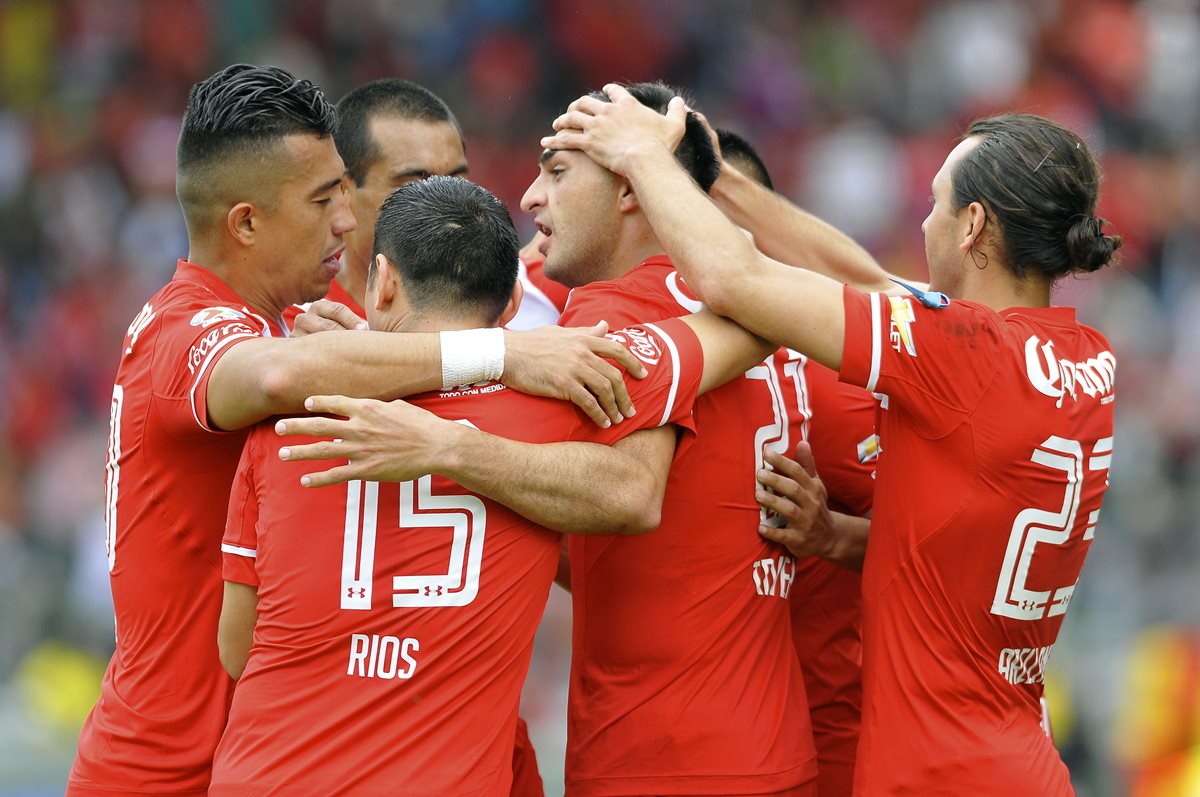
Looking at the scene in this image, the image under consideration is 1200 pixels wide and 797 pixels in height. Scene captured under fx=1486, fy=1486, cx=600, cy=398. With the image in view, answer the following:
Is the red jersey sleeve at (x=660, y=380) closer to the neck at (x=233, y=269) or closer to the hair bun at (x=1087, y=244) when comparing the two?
the hair bun at (x=1087, y=244)

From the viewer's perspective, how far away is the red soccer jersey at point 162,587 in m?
4.46

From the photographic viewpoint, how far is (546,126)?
1498cm

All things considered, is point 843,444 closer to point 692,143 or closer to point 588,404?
point 692,143

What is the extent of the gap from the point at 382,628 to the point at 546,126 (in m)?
11.6

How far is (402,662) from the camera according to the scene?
387cm

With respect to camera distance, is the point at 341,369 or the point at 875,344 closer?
the point at 341,369

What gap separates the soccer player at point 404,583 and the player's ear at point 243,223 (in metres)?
0.83

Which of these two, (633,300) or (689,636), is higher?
(633,300)

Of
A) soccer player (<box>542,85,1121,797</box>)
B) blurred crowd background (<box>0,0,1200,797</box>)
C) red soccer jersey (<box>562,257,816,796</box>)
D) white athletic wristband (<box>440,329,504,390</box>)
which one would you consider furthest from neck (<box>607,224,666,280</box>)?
blurred crowd background (<box>0,0,1200,797</box>)

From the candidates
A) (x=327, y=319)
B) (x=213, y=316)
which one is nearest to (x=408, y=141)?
(x=327, y=319)

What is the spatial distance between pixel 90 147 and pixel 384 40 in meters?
3.22

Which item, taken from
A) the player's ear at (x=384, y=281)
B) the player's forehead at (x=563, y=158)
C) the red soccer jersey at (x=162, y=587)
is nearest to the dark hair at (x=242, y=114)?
the red soccer jersey at (x=162, y=587)

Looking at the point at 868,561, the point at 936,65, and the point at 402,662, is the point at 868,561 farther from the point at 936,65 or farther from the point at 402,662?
the point at 936,65

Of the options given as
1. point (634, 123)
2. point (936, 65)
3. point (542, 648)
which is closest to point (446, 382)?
point (634, 123)
